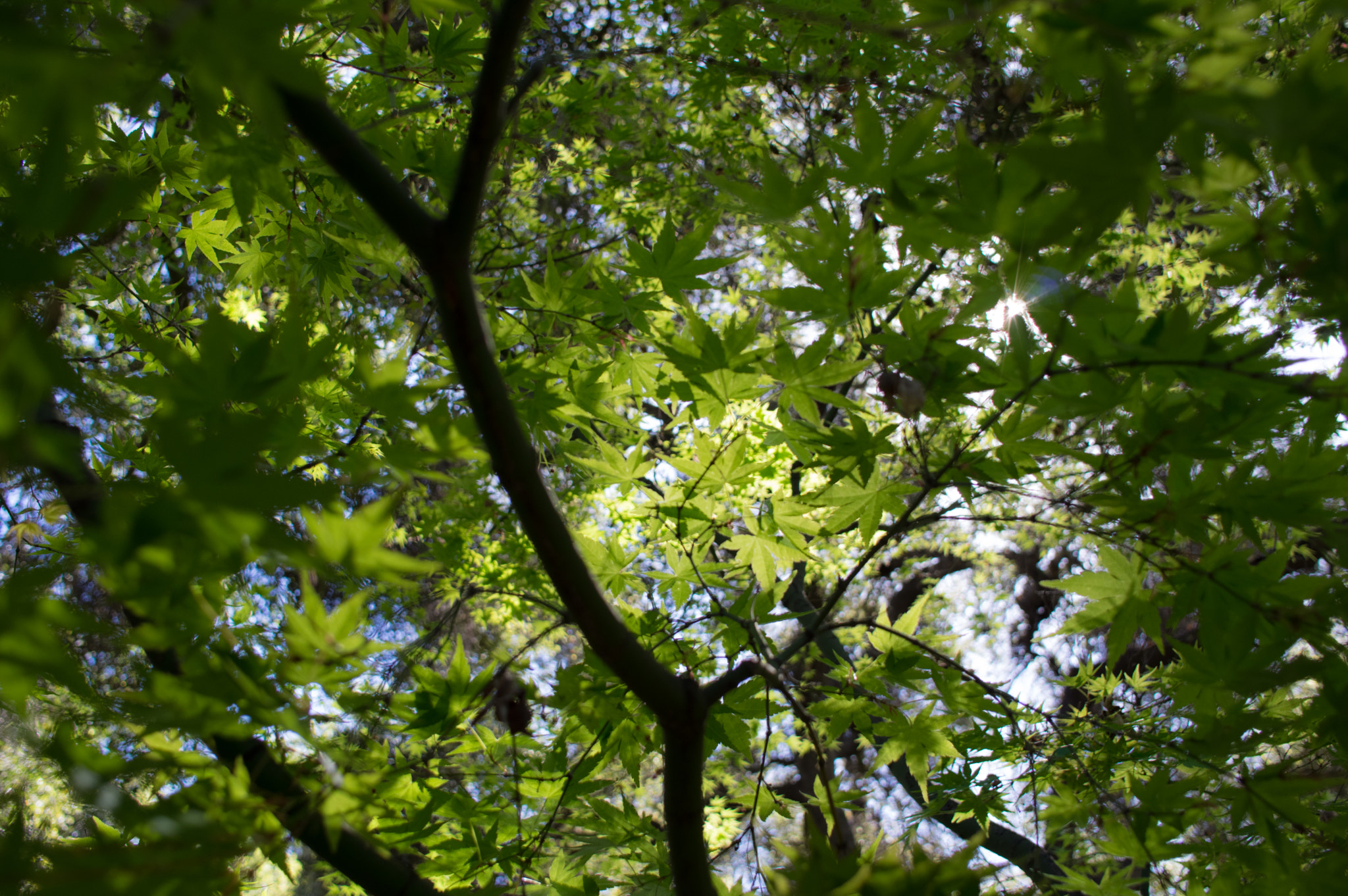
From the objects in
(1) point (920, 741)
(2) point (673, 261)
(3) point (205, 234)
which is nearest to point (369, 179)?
(2) point (673, 261)

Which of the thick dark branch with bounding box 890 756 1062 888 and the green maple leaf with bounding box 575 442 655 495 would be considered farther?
the thick dark branch with bounding box 890 756 1062 888

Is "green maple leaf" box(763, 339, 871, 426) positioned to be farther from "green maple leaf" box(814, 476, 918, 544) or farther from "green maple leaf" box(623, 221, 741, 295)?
"green maple leaf" box(623, 221, 741, 295)

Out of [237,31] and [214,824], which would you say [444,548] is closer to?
[214,824]

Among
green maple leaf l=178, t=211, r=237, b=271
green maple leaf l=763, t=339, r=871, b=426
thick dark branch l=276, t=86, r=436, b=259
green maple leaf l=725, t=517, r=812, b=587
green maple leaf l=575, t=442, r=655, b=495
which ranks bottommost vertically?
green maple leaf l=725, t=517, r=812, b=587

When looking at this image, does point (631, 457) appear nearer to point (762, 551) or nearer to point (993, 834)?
point (762, 551)

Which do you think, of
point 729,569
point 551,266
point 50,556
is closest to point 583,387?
point 551,266

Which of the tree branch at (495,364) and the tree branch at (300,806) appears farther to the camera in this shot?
the tree branch at (300,806)

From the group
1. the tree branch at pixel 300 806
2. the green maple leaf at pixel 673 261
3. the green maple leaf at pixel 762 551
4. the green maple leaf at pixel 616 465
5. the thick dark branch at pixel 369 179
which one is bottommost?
the tree branch at pixel 300 806

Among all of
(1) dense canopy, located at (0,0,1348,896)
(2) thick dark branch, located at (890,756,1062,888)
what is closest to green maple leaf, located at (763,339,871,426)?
(1) dense canopy, located at (0,0,1348,896)

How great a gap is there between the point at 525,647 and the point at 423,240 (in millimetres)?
595

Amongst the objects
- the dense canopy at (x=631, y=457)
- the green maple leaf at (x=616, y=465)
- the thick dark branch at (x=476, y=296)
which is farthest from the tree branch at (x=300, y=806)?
the green maple leaf at (x=616, y=465)

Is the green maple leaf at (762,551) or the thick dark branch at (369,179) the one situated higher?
the thick dark branch at (369,179)

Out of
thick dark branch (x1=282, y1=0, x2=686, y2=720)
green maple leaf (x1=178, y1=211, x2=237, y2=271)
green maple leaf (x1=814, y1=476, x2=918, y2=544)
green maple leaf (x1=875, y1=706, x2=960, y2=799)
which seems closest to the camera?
thick dark branch (x1=282, y1=0, x2=686, y2=720)

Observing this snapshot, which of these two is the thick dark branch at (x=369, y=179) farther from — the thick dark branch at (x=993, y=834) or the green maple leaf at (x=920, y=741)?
the thick dark branch at (x=993, y=834)
